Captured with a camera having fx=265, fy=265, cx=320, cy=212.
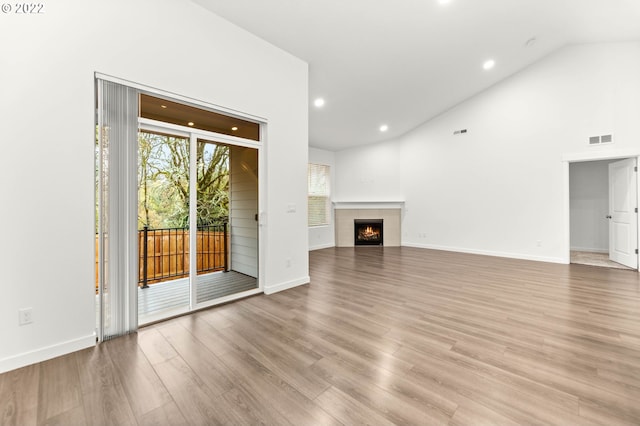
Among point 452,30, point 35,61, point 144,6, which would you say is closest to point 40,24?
point 35,61

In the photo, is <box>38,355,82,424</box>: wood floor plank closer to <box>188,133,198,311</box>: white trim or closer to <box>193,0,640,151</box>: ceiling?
<box>188,133,198,311</box>: white trim

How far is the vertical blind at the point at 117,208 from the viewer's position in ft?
7.84

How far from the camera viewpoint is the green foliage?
2.86m

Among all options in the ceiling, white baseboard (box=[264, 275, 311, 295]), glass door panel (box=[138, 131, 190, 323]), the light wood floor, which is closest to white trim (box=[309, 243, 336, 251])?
white baseboard (box=[264, 275, 311, 295])

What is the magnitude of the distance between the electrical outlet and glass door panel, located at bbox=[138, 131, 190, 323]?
0.85 meters

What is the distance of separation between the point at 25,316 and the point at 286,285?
2.62 m

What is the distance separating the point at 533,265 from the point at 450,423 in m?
5.27

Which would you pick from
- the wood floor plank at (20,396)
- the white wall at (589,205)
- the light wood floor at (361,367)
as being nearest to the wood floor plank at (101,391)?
the light wood floor at (361,367)

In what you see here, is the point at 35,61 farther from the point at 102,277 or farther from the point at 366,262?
the point at 366,262

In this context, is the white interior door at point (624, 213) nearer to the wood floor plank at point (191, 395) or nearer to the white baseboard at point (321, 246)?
the white baseboard at point (321, 246)

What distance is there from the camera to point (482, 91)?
6.46 m

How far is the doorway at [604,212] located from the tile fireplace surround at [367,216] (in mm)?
4036

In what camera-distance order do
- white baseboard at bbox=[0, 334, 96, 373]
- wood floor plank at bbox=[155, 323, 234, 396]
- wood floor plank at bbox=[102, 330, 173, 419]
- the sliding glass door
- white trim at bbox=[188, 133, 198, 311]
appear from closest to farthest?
wood floor plank at bbox=[102, 330, 173, 419]
wood floor plank at bbox=[155, 323, 234, 396]
white baseboard at bbox=[0, 334, 96, 373]
the sliding glass door
white trim at bbox=[188, 133, 198, 311]

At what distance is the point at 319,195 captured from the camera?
333 inches
